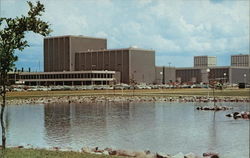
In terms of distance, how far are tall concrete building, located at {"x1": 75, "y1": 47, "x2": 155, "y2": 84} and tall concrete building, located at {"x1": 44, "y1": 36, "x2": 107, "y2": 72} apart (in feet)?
9.61

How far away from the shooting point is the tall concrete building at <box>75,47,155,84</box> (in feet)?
488

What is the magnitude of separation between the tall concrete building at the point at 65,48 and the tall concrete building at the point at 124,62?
2930 millimetres

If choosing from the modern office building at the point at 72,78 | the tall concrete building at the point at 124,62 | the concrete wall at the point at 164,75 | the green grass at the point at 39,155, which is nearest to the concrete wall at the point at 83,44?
the tall concrete building at the point at 124,62

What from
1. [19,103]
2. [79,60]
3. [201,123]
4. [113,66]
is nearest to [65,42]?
[79,60]

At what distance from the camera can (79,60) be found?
163375 millimetres

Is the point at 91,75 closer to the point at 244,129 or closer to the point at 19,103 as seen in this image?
the point at 19,103

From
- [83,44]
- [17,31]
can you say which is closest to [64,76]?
[83,44]

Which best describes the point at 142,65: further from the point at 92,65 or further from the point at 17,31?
the point at 17,31

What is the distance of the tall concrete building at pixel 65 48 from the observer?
538ft

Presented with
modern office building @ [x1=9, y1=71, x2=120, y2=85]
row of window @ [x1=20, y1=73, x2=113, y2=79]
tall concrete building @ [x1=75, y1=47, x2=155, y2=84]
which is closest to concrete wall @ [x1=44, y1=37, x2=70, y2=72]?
tall concrete building @ [x1=75, y1=47, x2=155, y2=84]

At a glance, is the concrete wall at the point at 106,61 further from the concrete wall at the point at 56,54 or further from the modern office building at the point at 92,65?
the concrete wall at the point at 56,54

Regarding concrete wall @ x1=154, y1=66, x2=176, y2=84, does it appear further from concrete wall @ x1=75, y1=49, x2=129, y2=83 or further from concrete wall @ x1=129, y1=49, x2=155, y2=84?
concrete wall @ x1=75, y1=49, x2=129, y2=83

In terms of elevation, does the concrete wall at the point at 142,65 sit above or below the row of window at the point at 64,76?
above

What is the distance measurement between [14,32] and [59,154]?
386cm
